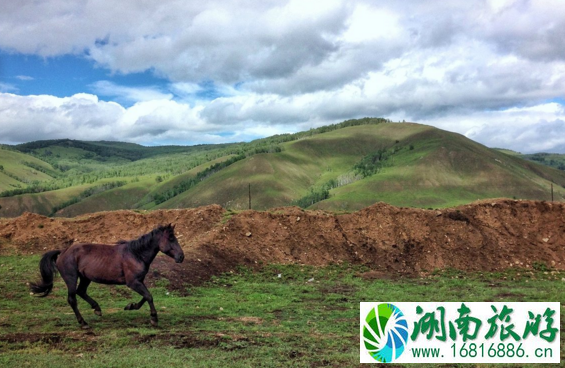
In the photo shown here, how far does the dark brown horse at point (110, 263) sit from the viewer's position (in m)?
11.8

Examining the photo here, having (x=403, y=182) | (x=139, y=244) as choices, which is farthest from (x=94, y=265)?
(x=403, y=182)

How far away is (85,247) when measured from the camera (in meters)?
12.1

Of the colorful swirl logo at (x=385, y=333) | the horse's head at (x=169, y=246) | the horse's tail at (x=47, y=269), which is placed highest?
the horse's head at (x=169, y=246)

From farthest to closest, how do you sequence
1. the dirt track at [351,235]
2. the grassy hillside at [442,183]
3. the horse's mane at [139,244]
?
the grassy hillside at [442,183], the dirt track at [351,235], the horse's mane at [139,244]

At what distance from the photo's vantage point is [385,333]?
9.63 metres

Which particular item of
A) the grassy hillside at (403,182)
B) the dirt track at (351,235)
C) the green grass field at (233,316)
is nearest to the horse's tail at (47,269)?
the green grass field at (233,316)

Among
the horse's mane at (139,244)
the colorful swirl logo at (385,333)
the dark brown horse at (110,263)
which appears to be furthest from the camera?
the horse's mane at (139,244)

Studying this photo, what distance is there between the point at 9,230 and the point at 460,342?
2799 centimetres

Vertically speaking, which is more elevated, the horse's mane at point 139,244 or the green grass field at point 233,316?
the horse's mane at point 139,244

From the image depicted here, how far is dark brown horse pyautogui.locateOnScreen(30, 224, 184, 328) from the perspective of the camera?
11.8 metres

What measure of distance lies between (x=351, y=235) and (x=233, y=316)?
1429cm

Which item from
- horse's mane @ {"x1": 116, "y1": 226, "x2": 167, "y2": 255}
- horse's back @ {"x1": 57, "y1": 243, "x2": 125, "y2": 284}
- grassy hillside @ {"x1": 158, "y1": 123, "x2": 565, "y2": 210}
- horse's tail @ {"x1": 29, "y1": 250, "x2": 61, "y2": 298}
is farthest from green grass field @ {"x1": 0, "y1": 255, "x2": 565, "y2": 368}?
grassy hillside @ {"x1": 158, "y1": 123, "x2": 565, "y2": 210}

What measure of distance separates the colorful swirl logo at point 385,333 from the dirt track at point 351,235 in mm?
12808

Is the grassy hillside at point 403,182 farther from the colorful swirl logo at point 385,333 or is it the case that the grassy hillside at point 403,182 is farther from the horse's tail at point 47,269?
the colorful swirl logo at point 385,333
